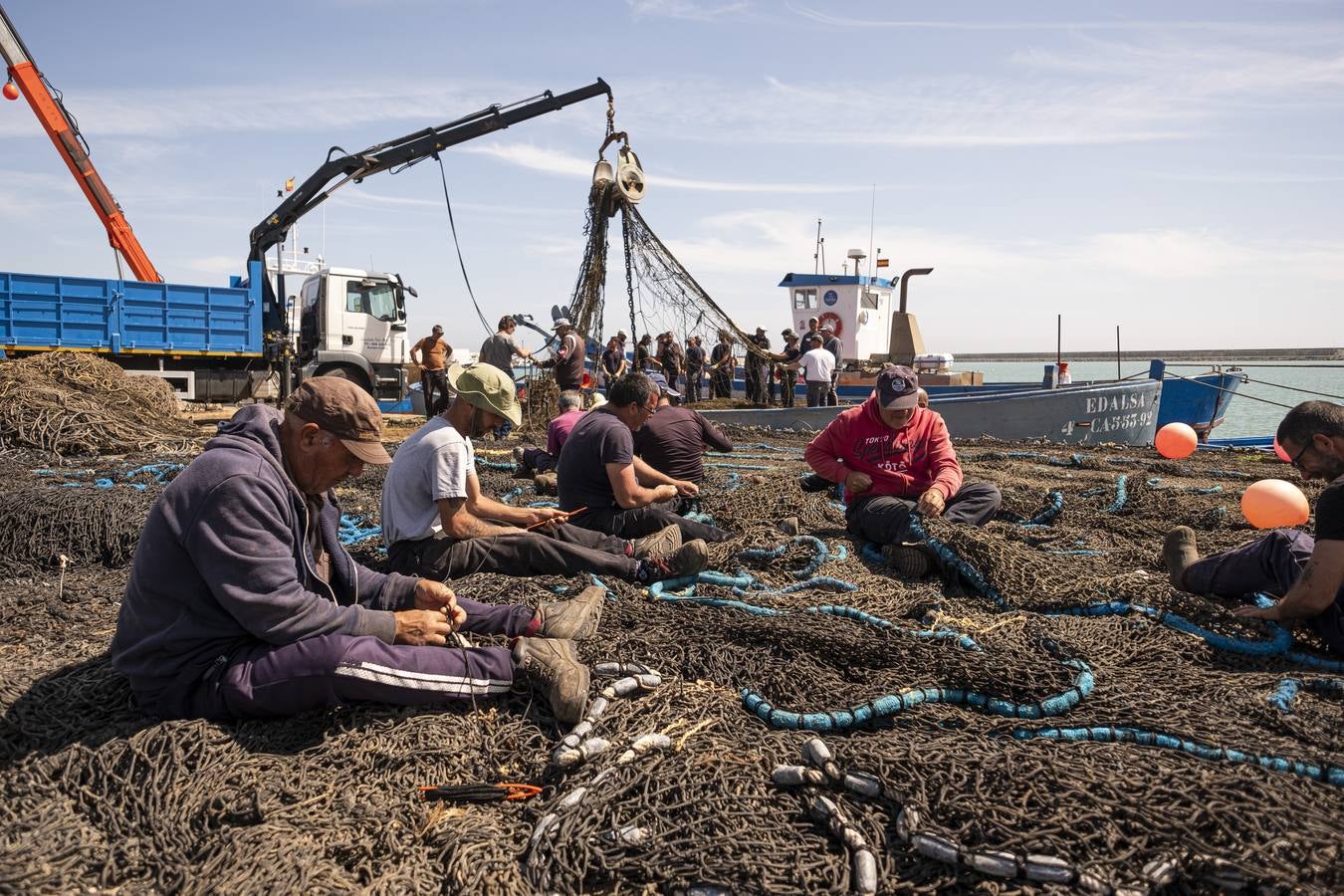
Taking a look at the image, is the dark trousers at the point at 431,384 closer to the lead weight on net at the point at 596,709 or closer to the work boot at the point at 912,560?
the work boot at the point at 912,560

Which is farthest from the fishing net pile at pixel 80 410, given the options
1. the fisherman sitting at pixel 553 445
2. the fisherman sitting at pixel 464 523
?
the fisherman sitting at pixel 464 523

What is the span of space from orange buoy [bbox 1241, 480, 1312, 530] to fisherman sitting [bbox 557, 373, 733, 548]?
3156 millimetres

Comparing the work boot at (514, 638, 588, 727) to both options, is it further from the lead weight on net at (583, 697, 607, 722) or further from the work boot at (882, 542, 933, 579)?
the work boot at (882, 542, 933, 579)

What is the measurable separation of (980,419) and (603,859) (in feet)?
→ 40.1

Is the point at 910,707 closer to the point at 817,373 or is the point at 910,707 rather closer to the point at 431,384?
the point at 817,373

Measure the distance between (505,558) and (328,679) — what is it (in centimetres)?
171

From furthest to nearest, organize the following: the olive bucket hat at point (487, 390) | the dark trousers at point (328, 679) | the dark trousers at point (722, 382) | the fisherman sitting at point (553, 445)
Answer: the dark trousers at point (722, 382)
the fisherman sitting at point (553, 445)
the olive bucket hat at point (487, 390)
the dark trousers at point (328, 679)

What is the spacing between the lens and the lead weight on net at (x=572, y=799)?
232 centimetres

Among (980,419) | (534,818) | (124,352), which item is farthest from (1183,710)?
(124,352)

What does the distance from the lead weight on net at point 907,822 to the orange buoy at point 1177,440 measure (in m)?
8.74

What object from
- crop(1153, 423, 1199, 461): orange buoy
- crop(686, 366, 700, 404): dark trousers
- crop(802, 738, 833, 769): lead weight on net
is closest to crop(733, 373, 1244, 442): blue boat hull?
crop(686, 366, 700, 404): dark trousers

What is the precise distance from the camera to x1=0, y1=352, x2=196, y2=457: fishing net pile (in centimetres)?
896

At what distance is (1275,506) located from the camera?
5266 millimetres

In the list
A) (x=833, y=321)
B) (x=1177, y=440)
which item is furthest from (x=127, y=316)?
(x=1177, y=440)
